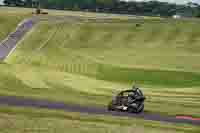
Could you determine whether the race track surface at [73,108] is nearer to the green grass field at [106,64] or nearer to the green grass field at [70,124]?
the green grass field at [70,124]

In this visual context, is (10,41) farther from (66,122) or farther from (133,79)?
(66,122)

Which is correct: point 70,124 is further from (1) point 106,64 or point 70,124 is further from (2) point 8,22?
(2) point 8,22

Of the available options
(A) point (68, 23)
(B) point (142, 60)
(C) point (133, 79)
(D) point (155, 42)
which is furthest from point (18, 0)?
(C) point (133, 79)

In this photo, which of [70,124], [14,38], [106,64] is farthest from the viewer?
[14,38]

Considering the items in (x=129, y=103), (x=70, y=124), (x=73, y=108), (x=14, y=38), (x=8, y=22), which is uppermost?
(x=70, y=124)

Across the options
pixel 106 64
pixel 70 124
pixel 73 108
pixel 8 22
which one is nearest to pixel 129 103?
pixel 73 108

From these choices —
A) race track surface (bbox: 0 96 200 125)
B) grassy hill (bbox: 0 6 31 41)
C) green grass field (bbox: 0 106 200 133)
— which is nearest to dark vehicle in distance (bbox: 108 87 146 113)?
race track surface (bbox: 0 96 200 125)

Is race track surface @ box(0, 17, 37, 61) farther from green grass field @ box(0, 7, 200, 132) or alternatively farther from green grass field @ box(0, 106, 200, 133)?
green grass field @ box(0, 106, 200, 133)

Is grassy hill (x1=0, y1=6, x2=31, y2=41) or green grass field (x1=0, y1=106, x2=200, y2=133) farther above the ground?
green grass field (x1=0, y1=106, x2=200, y2=133)
